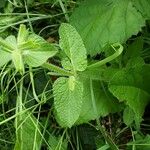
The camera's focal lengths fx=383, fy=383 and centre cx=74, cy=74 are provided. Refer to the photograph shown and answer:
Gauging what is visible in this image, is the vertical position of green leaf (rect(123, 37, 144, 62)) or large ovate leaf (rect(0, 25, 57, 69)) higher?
large ovate leaf (rect(0, 25, 57, 69))

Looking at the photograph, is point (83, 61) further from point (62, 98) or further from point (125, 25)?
point (125, 25)

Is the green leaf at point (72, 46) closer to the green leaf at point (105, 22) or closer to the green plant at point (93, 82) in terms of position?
the green plant at point (93, 82)

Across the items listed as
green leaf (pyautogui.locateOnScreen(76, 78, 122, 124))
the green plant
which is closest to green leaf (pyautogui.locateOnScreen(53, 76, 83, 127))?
the green plant

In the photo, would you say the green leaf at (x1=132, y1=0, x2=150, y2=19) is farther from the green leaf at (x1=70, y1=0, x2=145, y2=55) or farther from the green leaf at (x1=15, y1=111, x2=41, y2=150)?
the green leaf at (x1=15, y1=111, x2=41, y2=150)

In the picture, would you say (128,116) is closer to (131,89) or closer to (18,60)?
(131,89)

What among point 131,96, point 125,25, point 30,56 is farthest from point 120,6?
point 30,56

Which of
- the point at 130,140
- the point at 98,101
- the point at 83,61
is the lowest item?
the point at 130,140

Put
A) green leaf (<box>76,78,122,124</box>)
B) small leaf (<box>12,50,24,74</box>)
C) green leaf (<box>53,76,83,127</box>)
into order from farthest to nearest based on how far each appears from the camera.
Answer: green leaf (<box>76,78,122,124</box>)
green leaf (<box>53,76,83,127</box>)
small leaf (<box>12,50,24,74</box>)

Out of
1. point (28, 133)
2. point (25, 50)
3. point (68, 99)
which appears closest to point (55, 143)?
point (28, 133)
